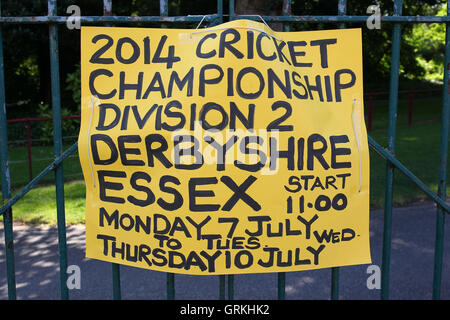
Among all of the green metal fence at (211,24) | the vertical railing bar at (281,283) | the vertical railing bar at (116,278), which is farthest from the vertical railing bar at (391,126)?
the vertical railing bar at (116,278)

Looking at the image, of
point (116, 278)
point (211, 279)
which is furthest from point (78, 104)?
point (116, 278)

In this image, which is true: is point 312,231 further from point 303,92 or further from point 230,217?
point 303,92

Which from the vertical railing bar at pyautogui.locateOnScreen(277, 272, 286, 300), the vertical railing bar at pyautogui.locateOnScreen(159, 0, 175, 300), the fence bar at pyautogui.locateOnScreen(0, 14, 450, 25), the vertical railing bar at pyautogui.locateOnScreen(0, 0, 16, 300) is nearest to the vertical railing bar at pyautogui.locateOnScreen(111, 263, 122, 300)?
the vertical railing bar at pyautogui.locateOnScreen(159, 0, 175, 300)

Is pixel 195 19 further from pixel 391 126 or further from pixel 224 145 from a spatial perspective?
pixel 391 126

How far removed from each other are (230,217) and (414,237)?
14.0ft

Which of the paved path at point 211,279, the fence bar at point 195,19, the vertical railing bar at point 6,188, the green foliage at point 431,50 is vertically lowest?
the paved path at point 211,279

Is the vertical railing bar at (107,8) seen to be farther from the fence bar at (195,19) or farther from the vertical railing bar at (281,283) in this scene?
the vertical railing bar at (281,283)

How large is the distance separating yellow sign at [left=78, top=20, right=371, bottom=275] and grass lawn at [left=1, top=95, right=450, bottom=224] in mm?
4475

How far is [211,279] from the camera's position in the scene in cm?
485

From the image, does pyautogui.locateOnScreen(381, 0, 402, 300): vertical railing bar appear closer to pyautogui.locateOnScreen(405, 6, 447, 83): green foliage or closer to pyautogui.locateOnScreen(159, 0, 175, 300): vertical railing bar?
pyautogui.locateOnScreen(159, 0, 175, 300): vertical railing bar

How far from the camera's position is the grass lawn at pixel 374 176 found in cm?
693

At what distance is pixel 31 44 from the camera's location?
1469cm

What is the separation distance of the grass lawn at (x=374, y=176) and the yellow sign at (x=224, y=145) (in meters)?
4.47

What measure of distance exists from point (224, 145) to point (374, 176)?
24.3ft
